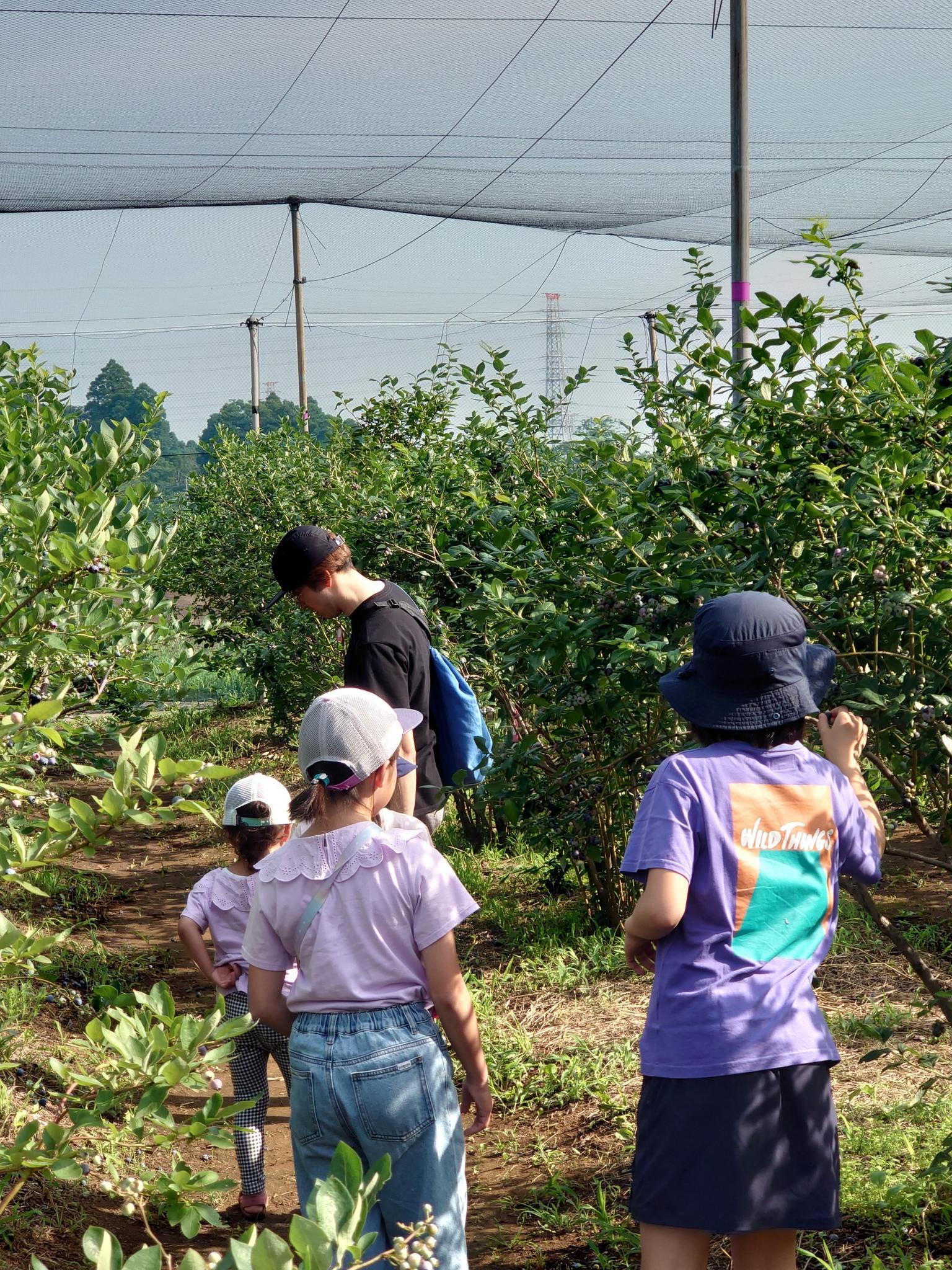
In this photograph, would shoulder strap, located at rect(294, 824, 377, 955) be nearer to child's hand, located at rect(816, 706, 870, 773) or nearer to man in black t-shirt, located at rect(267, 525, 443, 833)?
child's hand, located at rect(816, 706, 870, 773)

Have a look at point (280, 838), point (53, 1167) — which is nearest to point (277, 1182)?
point (280, 838)

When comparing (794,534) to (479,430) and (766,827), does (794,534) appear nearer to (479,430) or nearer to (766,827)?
(766,827)

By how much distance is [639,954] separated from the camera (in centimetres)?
188

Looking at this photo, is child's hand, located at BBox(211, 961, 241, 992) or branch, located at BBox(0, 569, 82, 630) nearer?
branch, located at BBox(0, 569, 82, 630)

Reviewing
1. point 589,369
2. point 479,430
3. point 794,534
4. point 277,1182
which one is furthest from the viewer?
point 479,430

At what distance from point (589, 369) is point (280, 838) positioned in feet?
7.72

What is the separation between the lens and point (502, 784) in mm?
3027

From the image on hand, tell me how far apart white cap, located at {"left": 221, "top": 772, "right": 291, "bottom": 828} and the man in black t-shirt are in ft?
1.11

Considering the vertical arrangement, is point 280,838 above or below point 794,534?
below

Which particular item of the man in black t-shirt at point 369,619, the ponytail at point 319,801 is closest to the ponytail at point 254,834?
the man in black t-shirt at point 369,619

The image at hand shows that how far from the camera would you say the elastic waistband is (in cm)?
189

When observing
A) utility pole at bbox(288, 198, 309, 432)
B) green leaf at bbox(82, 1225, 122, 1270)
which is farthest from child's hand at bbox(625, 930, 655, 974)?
utility pole at bbox(288, 198, 309, 432)

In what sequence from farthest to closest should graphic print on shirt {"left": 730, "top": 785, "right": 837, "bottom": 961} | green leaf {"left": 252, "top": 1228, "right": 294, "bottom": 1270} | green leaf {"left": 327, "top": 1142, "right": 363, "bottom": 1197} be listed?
graphic print on shirt {"left": 730, "top": 785, "right": 837, "bottom": 961}, green leaf {"left": 327, "top": 1142, "right": 363, "bottom": 1197}, green leaf {"left": 252, "top": 1228, "right": 294, "bottom": 1270}

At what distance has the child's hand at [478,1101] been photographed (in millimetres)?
2029
